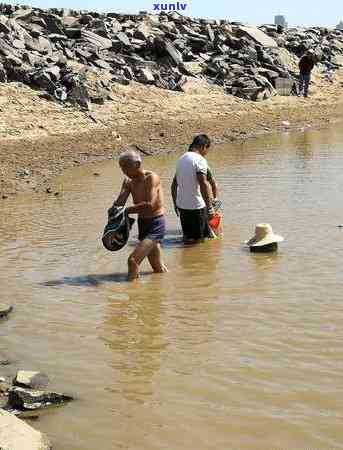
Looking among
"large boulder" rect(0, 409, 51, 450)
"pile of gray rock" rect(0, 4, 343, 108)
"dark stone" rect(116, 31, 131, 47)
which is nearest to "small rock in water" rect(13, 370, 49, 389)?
"large boulder" rect(0, 409, 51, 450)

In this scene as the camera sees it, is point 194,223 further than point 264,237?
Yes

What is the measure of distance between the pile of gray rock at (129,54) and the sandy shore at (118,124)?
0.60m

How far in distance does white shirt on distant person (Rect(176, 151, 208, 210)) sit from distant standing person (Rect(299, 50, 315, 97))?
18.3 meters

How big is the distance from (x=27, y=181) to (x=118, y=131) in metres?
5.01

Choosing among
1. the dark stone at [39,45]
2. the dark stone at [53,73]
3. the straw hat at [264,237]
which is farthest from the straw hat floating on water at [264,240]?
the dark stone at [39,45]

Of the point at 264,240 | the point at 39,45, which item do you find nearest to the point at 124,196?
the point at 264,240

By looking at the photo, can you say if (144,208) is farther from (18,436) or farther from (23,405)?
(18,436)

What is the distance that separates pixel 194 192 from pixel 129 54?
16.5 metres

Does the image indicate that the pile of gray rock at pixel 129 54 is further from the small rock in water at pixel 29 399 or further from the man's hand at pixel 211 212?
the small rock in water at pixel 29 399

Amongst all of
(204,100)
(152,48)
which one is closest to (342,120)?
(204,100)

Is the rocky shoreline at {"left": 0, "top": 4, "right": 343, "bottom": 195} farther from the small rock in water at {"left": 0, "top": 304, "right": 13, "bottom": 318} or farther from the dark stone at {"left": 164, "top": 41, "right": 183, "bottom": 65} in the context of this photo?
the small rock in water at {"left": 0, "top": 304, "right": 13, "bottom": 318}

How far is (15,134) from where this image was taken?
654 inches

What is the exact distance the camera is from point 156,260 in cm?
818

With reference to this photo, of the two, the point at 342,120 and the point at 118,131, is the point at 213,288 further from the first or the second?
the point at 342,120
